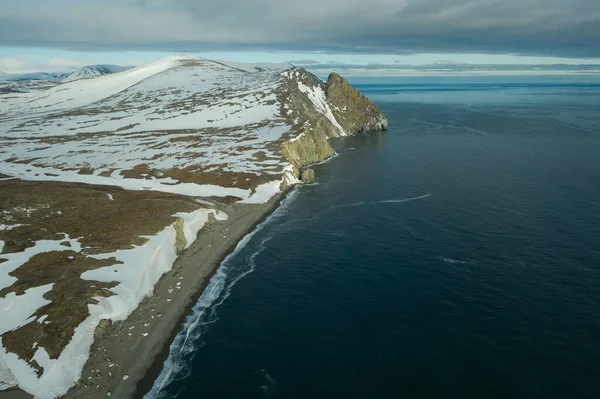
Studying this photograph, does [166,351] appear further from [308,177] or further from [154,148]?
[154,148]

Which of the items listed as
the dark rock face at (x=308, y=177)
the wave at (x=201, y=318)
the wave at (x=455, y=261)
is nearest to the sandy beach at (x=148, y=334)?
the wave at (x=201, y=318)

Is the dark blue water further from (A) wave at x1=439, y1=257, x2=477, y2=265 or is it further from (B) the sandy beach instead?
(B) the sandy beach

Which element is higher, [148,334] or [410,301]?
[410,301]

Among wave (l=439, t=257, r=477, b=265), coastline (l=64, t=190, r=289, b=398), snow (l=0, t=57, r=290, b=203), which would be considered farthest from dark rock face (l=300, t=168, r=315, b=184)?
wave (l=439, t=257, r=477, b=265)

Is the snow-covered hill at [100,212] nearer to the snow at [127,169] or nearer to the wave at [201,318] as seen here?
the snow at [127,169]

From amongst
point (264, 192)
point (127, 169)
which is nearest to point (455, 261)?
point (264, 192)

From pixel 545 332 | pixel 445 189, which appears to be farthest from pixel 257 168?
pixel 545 332
